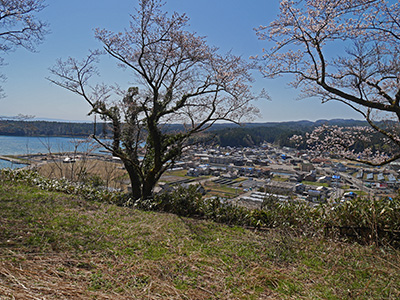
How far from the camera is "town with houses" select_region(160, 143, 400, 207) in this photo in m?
6.27

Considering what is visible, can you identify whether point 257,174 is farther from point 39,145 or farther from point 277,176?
point 39,145

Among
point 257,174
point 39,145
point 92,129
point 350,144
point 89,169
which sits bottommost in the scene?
point 257,174

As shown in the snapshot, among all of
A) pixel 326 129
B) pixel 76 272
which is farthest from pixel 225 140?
pixel 76 272

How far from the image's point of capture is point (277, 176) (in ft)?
41.4

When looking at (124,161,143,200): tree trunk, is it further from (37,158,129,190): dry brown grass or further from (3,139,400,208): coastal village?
(37,158,129,190): dry brown grass

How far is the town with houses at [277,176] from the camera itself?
6.27m

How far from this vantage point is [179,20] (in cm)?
634

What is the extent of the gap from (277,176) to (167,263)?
1083 cm

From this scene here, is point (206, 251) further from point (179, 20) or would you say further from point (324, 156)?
point (179, 20)

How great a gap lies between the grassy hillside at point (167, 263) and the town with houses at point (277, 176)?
1.99 metres

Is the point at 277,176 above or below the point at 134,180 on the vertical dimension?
below

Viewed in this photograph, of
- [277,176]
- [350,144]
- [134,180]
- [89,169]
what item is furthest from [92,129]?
[277,176]

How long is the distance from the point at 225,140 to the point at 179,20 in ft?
37.0

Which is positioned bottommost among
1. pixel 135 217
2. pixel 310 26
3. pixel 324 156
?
pixel 135 217
